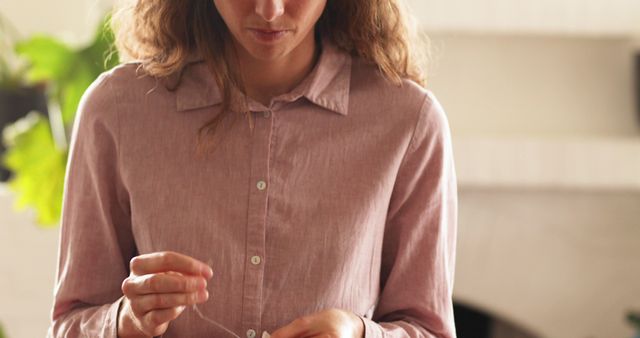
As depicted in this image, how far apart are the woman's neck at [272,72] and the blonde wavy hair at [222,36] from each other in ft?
0.07

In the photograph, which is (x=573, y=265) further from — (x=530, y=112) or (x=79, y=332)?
(x=79, y=332)

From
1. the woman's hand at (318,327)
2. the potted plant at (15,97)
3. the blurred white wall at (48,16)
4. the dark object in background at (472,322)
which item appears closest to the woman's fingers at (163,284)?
the woman's hand at (318,327)

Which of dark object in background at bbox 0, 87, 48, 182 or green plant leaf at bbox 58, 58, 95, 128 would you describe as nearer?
green plant leaf at bbox 58, 58, 95, 128

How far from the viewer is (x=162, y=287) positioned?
90cm

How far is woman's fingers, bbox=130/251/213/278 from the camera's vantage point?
891 mm

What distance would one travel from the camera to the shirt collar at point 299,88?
3.60 ft

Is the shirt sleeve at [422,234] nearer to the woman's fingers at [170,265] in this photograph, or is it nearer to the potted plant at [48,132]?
the woman's fingers at [170,265]

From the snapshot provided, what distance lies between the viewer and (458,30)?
2.65 metres

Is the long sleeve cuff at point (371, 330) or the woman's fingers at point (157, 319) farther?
the long sleeve cuff at point (371, 330)

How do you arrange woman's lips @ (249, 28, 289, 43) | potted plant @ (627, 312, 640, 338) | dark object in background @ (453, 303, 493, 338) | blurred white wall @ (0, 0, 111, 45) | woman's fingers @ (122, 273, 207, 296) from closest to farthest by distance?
woman's fingers @ (122, 273, 207, 296) → woman's lips @ (249, 28, 289, 43) → potted plant @ (627, 312, 640, 338) → blurred white wall @ (0, 0, 111, 45) → dark object in background @ (453, 303, 493, 338)

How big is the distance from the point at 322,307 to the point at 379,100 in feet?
0.78

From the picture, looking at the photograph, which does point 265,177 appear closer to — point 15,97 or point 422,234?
point 422,234

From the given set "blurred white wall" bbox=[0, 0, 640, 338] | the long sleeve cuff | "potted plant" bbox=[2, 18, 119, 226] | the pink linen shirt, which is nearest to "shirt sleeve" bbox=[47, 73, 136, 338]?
the pink linen shirt

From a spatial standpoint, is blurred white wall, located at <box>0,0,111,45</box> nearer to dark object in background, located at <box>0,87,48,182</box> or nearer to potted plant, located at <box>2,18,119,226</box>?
dark object in background, located at <box>0,87,48,182</box>
